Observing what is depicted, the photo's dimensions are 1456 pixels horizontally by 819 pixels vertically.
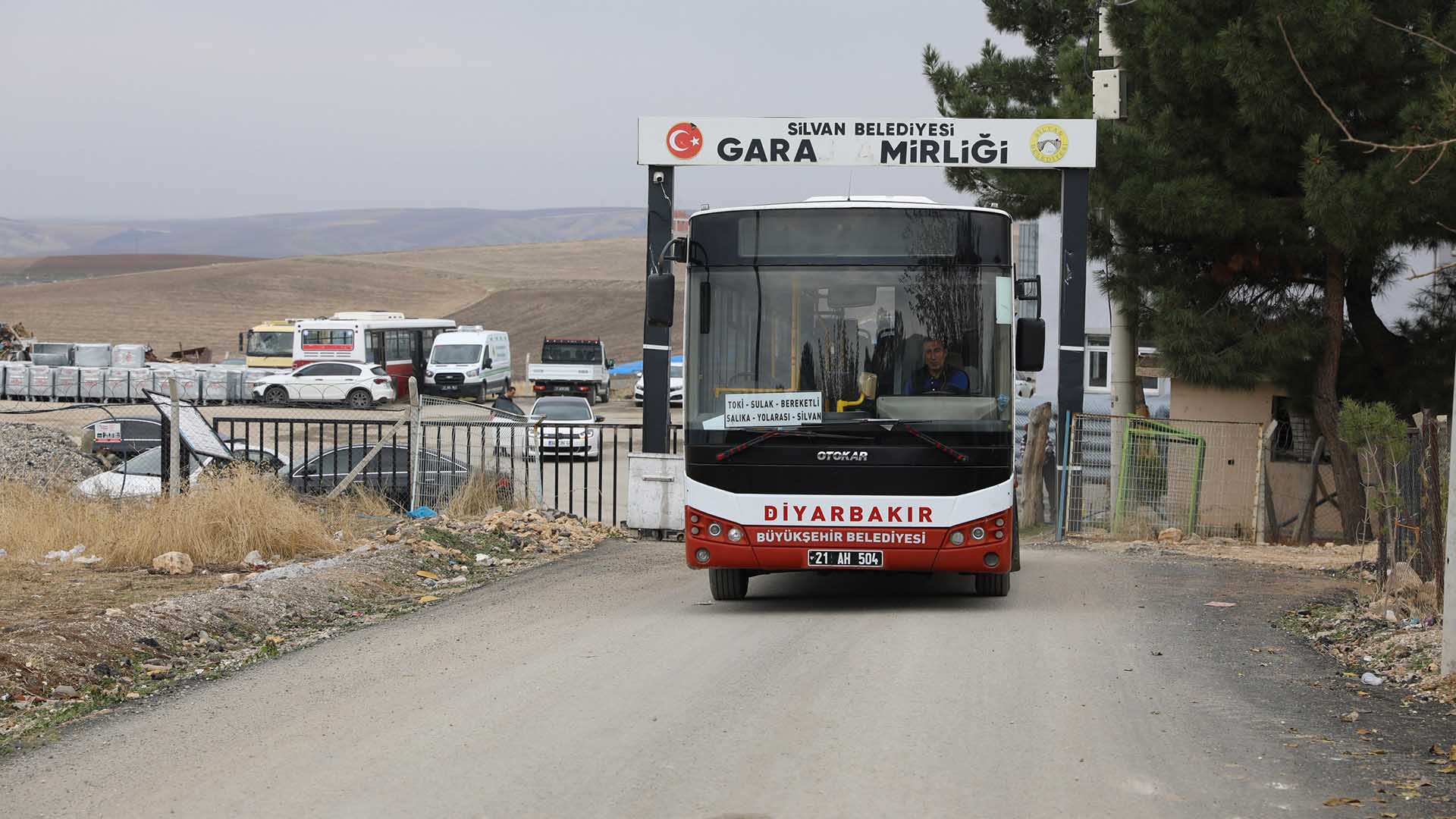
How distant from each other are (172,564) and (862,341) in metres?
6.91

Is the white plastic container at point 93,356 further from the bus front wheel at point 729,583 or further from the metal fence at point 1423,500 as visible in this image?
the metal fence at point 1423,500

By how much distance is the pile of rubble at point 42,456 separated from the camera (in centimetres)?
2300

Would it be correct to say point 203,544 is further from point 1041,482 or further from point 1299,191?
point 1299,191

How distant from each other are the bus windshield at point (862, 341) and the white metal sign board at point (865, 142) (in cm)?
646

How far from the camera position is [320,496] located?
18.1 metres

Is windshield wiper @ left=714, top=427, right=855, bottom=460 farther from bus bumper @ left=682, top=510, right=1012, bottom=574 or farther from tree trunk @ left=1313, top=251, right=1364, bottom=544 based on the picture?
tree trunk @ left=1313, top=251, right=1364, bottom=544

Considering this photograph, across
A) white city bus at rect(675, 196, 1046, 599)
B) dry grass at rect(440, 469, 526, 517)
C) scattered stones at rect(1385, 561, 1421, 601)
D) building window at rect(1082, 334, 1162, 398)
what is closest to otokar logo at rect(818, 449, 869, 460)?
white city bus at rect(675, 196, 1046, 599)

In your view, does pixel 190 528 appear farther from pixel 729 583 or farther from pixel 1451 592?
pixel 1451 592

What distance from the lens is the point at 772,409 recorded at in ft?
37.6

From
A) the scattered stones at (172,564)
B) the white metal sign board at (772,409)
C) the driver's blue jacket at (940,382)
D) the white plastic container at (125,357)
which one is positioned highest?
the white plastic container at (125,357)

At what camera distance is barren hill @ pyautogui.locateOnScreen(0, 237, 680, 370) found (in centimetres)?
9375

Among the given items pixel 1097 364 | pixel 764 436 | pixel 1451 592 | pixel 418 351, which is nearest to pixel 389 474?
pixel 764 436

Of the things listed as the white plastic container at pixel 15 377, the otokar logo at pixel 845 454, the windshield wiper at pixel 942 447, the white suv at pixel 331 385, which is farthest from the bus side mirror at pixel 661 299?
the white plastic container at pixel 15 377

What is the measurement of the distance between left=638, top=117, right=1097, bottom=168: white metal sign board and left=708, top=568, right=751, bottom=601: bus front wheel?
268 inches
